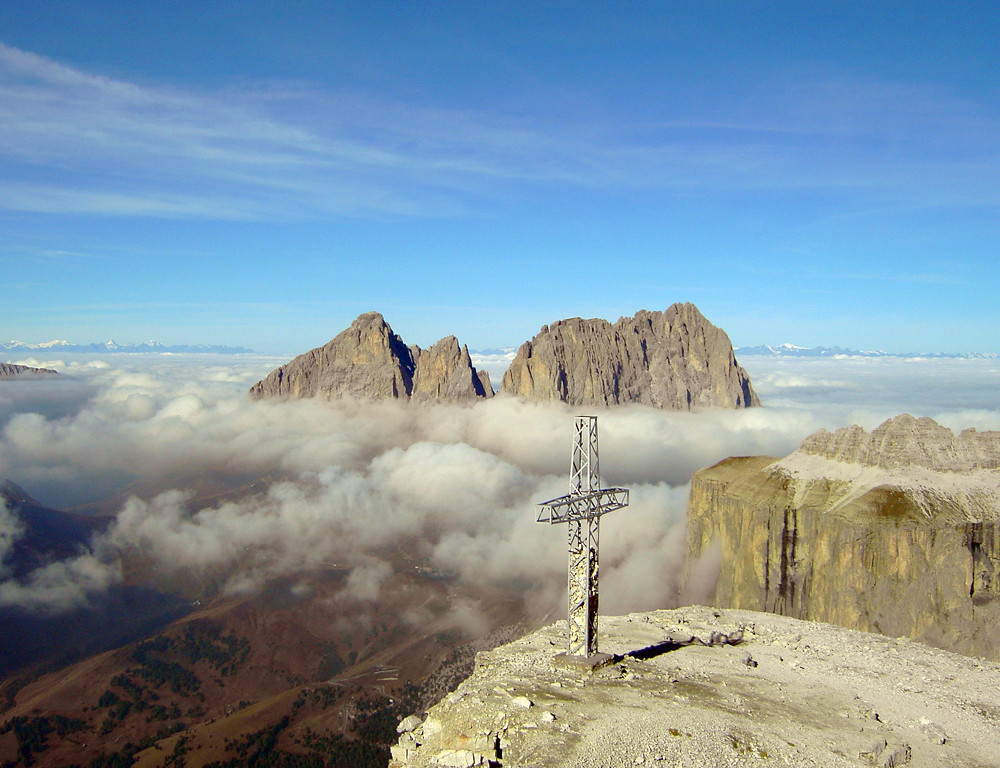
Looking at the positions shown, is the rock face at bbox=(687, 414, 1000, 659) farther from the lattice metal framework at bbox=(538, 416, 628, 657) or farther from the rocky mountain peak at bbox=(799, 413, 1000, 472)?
the lattice metal framework at bbox=(538, 416, 628, 657)

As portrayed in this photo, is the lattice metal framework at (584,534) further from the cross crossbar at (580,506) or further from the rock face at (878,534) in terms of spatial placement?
the rock face at (878,534)

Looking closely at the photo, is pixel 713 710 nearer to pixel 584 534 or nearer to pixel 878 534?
pixel 584 534

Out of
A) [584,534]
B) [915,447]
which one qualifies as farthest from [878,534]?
[584,534]

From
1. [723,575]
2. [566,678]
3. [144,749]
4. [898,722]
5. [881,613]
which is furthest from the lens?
[144,749]

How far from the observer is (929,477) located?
88.4m

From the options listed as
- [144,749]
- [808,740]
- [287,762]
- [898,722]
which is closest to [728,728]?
[808,740]

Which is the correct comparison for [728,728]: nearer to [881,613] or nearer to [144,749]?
[881,613]

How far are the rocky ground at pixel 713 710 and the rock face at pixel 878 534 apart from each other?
17.0 m

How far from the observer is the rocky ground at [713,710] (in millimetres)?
36250

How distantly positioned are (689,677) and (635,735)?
1491cm

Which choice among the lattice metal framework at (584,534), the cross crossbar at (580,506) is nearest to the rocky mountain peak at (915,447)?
the lattice metal framework at (584,534)

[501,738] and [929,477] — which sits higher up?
[929,477]

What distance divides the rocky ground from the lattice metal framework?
3.03 m

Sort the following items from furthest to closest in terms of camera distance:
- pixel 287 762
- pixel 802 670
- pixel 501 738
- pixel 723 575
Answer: pixel 287 762 → pixel 723 575 → pixel 802 670 → pixel 501 738
